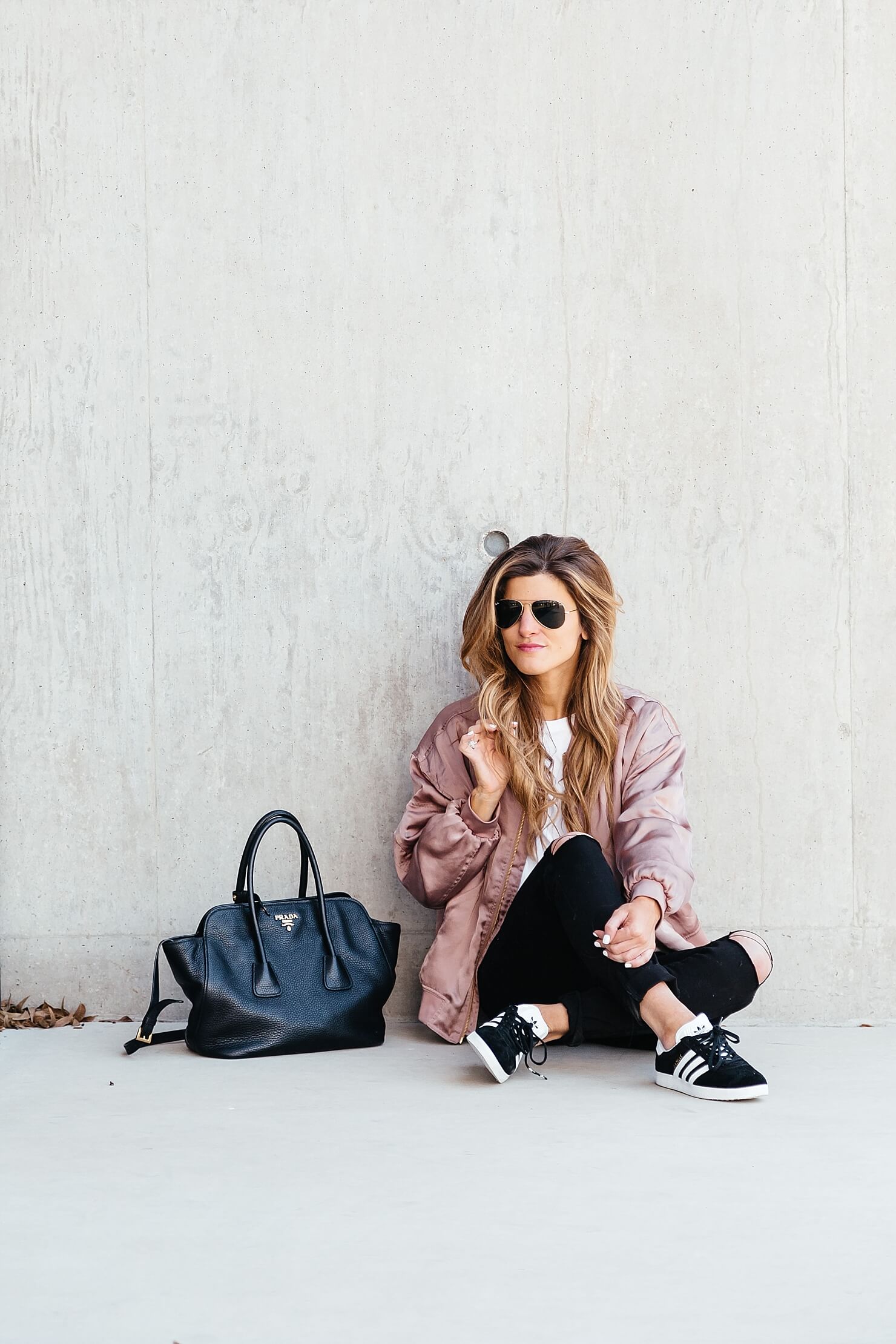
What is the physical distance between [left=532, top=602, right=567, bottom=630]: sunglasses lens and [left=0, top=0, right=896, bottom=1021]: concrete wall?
20.9 inches

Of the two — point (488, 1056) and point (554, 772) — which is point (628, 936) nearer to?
point (488, 1056)

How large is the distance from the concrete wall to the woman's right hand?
0.50m

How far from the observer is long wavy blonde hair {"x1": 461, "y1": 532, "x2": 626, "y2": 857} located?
3430 millimetres

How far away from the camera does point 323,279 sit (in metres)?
3.86

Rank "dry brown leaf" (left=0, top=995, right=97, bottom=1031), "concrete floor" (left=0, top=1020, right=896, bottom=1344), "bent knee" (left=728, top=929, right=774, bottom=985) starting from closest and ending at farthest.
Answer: "concrete floor" (left=0, top=1020, right=896, bottom=1344) → "bent knee" (left=728, top=929, right=774, bottom=985) → "dry brown leaf" (left=0, top=995, right=97, bottom=1031)

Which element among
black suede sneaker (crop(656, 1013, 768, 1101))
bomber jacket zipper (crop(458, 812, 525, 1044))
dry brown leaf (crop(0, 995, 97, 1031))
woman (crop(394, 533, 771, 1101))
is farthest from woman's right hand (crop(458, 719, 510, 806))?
dry brown leaf (crop(0, 995, 97, 1031))

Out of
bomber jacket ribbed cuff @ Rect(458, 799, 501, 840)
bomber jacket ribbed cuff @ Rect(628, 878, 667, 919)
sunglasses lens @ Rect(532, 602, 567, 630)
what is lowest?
bomber jacket ribbed cuff @ Rect(628, 878, 667, 919)

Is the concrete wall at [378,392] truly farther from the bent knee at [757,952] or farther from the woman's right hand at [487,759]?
the bent knee at [757,952]

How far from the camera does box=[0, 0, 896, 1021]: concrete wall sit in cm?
383

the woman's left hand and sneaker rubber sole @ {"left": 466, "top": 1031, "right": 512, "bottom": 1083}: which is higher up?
the woman's left hand

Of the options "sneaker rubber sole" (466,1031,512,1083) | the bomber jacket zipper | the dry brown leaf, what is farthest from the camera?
the dry brown leaf

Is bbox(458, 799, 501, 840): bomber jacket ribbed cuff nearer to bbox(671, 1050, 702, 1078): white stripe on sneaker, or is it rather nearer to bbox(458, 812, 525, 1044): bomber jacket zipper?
bbox(458, 812, 525, 1044): bomber jacket zipper

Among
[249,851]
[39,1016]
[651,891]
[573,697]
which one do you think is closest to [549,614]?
[573,697]

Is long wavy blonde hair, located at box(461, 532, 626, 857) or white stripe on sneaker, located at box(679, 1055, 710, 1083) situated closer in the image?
white stripe on sneaker, located at box(679, 1055, 710, 1083)
